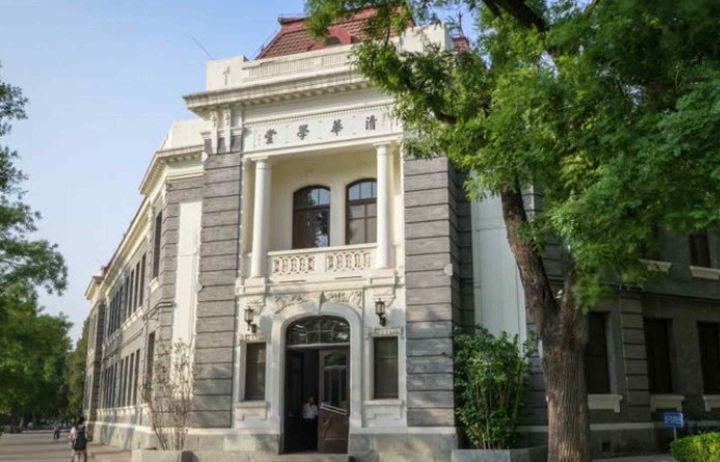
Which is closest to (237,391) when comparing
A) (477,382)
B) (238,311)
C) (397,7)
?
(238,311)

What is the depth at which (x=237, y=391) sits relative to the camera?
17.6 metres

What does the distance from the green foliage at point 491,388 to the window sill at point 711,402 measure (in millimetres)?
6123

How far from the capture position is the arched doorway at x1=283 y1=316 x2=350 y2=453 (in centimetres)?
1747

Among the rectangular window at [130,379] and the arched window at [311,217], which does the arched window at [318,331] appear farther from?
the rectangular window at [130,379]

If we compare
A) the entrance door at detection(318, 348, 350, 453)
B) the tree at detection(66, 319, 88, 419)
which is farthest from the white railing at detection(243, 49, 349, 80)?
the tree at detection(66, 319, 88, 419)

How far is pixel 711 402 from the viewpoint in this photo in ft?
62.3

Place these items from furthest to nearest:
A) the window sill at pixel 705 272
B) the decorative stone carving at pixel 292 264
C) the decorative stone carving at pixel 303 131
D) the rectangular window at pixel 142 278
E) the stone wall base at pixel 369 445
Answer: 1. the rectangular window at pixel 142 278
2. the window sill at pixel 705 272
3. the decorative stone carving at pixel 303 131
4. the decorative stone carving at pixel 292 264
5. the stone wall base at pixel 369 445

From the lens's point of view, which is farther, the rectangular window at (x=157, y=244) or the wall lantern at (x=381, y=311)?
the rectangular window at (x=157, y=244)

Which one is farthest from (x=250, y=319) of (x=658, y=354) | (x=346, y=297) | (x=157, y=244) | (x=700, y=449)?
(x=658, y=354)

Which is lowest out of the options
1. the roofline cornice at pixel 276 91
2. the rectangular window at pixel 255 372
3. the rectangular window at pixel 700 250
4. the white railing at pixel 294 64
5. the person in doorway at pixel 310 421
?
the person in doorway at pixel 310 421

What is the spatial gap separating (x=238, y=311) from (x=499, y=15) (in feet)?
→ 32.4

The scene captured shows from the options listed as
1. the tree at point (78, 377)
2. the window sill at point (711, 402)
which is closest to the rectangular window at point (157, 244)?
the window sill at point (711, 402)

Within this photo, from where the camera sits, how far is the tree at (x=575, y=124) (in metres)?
8.03

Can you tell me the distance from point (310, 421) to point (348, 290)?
3557mm
